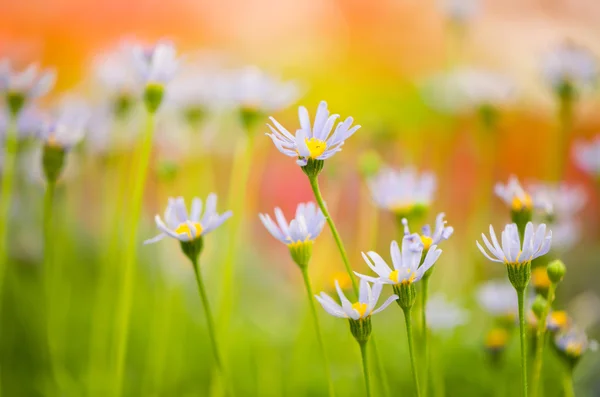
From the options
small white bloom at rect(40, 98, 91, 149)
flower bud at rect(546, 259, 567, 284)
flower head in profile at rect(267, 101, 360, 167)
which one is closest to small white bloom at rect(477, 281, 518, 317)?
flower bud at rect(546, 259, 567, 284)

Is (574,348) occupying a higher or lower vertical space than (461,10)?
lower

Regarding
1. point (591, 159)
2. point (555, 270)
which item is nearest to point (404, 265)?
point (555, 270)

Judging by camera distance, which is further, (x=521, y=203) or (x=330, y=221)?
(x=521, y=203)

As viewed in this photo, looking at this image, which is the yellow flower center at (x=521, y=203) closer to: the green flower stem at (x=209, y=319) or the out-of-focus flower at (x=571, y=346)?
the out-of-focus flower at (x=571, y=346)

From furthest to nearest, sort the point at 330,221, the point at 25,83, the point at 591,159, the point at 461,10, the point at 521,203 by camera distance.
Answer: the point at 461,10
the point at 591,159
the point at 25,83
the point at 521,203
the point at 330,221

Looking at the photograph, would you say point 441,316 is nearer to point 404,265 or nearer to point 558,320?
point 558,320

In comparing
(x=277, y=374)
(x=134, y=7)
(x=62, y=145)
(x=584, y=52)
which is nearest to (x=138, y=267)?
(x=277, y=374)

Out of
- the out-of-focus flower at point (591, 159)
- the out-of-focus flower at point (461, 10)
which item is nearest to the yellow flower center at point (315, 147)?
the out-of-focus flower at point (591, 159)
